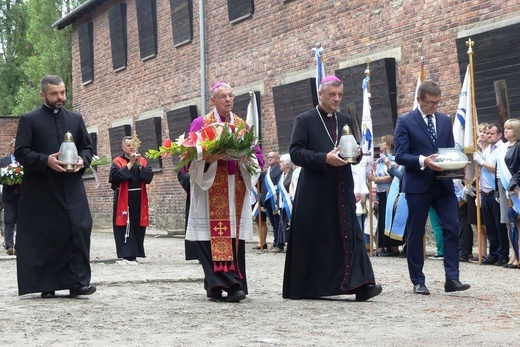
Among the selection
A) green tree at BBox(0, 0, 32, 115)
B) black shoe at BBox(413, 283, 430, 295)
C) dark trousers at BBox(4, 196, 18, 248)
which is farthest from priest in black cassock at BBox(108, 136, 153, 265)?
green tree at BBox(0, 0, 32, 115)

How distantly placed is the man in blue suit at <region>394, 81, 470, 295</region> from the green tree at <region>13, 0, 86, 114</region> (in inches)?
1305

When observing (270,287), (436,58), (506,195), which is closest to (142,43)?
(436,58)

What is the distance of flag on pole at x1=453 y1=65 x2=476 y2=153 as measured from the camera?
13.9 m

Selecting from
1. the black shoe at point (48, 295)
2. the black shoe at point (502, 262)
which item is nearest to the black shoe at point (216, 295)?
the black shoe at point (48, 295)

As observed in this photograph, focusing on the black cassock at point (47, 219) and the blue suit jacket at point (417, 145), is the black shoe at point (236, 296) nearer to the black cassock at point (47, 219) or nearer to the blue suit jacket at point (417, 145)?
the black cassock at point (47, 219)

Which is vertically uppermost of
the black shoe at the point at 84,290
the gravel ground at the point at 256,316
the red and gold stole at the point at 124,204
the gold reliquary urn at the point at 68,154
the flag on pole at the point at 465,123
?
the flag on pole at the point at 465,123

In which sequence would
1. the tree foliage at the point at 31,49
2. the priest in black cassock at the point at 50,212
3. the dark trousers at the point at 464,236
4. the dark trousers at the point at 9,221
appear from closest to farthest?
the priest in black cassock at the point at 50,212 → the dark trousers at the point at 464,236 → the dark trousers at the point at 9,221 → the tree foliage at the point at 31,49

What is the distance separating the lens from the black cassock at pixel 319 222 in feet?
29.5

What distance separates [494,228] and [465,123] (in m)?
1.41

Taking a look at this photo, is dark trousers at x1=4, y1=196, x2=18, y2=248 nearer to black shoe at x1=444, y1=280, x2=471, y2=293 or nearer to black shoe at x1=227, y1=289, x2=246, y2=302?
black shoe at x1=227, y1=289, x2=246, y2=302

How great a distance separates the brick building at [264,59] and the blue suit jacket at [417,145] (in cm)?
554

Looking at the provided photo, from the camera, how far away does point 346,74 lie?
1898cm

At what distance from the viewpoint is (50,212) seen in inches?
368

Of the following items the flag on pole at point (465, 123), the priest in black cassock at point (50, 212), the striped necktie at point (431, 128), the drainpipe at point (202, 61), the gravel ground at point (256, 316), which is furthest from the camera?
the drainpipe at point (202, 61)
